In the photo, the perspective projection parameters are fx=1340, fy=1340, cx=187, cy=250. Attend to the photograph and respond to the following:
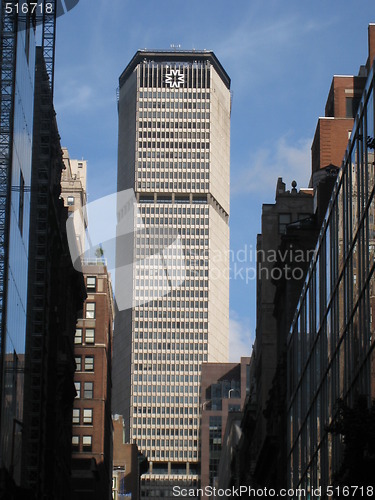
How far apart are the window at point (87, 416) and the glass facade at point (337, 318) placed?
189 ft

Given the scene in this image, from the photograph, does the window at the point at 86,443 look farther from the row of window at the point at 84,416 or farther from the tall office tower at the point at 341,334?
the tall office tower at the point at 341,334

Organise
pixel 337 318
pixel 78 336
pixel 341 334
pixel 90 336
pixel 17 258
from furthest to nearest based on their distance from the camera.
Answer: pixel 90 336, pixel 78 336, pixel 17 258, pixel 337 318, pixel 341 334

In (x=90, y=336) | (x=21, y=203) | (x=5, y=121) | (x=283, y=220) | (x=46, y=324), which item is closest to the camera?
(x=5, y=121)

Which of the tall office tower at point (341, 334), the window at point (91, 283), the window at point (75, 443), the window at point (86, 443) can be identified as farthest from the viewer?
the window at point (91, 283)

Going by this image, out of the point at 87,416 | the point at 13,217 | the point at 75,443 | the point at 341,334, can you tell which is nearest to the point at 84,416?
the point at 87,416

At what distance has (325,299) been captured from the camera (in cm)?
6769

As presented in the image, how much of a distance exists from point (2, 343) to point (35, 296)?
2595cm

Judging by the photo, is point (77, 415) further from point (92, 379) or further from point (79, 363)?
point (79, 363)

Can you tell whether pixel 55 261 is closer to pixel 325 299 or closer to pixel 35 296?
pixel 35 296

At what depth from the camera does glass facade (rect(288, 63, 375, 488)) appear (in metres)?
51.1

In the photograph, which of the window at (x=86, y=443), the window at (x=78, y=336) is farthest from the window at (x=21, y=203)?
the window at (x=78, y=336)

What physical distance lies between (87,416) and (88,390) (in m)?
2.94

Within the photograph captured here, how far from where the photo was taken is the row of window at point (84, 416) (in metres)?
142

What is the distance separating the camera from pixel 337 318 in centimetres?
6188
